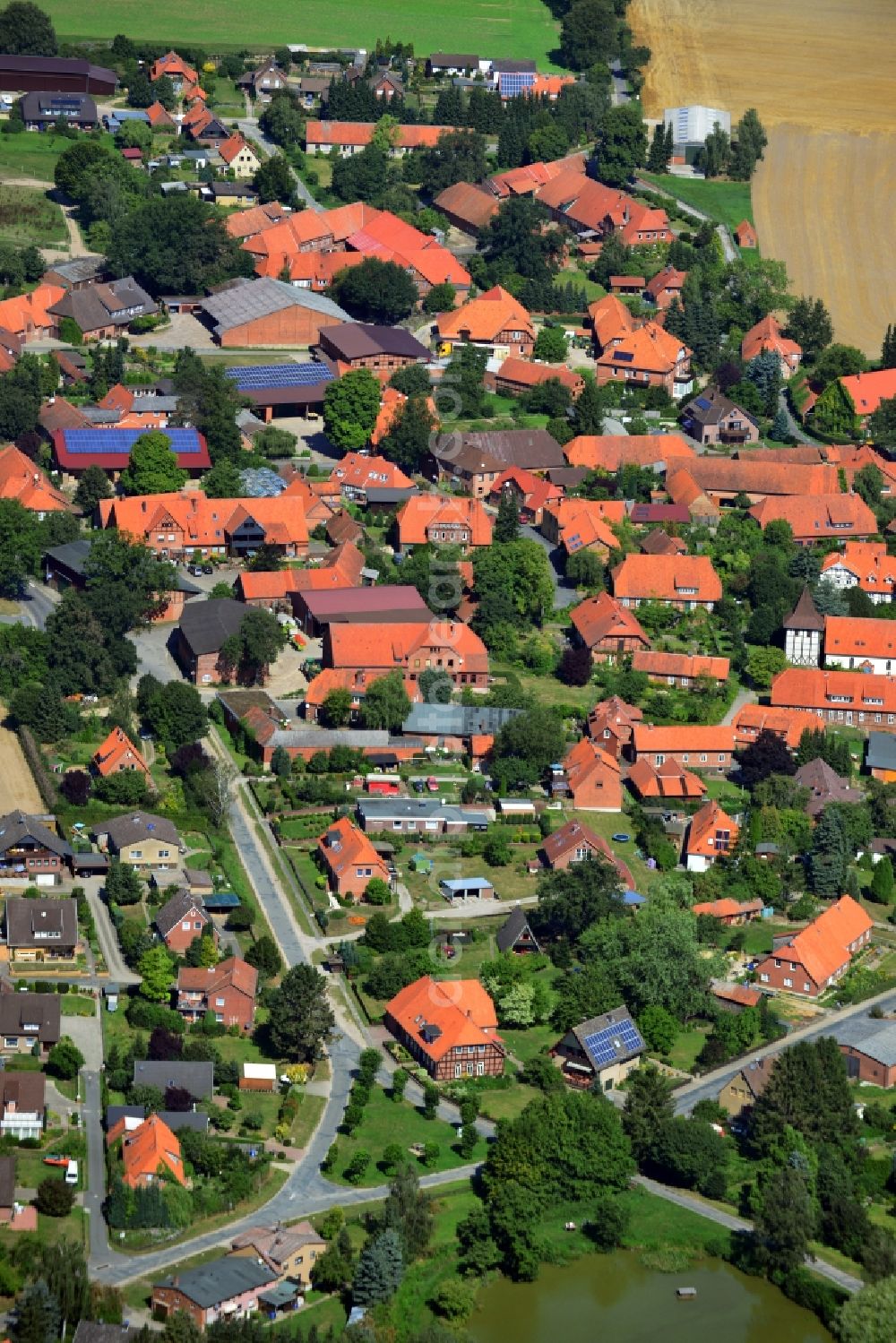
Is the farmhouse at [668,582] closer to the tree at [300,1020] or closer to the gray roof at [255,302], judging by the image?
the gray roof at [255,302]

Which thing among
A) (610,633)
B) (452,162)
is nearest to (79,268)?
(452,162)

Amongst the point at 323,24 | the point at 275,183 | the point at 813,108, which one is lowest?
the point at 813,108

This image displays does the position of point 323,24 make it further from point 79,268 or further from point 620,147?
point 79,268

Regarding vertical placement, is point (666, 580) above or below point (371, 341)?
below

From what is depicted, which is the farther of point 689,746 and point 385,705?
point 689,746

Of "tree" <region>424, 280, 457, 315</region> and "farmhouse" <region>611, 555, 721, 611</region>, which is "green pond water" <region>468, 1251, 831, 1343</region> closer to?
"farmhouse" <region>611, 555, 721, 611</region>

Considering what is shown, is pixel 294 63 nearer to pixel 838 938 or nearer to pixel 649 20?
pixel 649 20
